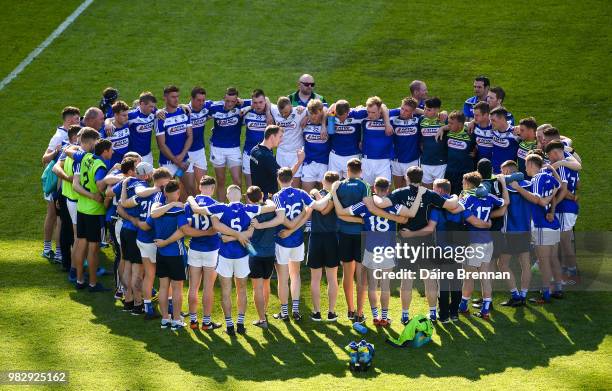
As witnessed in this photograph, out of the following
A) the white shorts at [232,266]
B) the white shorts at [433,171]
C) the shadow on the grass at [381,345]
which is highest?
the white shorts at [433,171]

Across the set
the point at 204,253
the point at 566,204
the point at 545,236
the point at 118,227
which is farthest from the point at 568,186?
the point at 118,227

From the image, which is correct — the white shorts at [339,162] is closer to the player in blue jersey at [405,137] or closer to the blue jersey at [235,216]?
the player in blue jersey at [405,137]

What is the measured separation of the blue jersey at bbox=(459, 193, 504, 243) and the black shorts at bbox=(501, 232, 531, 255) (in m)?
0.54

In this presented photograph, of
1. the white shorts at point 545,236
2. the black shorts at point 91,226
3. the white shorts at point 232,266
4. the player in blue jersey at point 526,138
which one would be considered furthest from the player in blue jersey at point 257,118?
the white shorts at point 545,236

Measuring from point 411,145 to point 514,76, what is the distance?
5.67 m

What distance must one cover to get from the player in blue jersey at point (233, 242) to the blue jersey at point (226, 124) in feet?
11.5

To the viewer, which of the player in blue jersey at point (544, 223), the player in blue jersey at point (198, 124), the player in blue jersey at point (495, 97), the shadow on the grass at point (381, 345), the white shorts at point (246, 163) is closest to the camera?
the shadow on the grass at point (381, 345)

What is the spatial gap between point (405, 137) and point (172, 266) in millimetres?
4451

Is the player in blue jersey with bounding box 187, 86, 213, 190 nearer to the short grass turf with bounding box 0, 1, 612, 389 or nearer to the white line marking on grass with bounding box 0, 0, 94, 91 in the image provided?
the short grass turf with bounding box 0, 1, 612, 389

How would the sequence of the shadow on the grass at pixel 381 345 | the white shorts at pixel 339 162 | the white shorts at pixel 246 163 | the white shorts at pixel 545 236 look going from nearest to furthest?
the shadow on the grass at pixel 381 345
the white shorts at pixel 545 236
the white shorts at pixel 339 162
the white shorts at pixel 246 163

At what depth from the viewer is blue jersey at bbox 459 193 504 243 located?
11812mm

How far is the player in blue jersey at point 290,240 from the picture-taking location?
1169 cm

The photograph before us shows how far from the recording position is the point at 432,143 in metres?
14.3

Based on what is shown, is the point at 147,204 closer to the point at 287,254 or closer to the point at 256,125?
the point at 287,254
